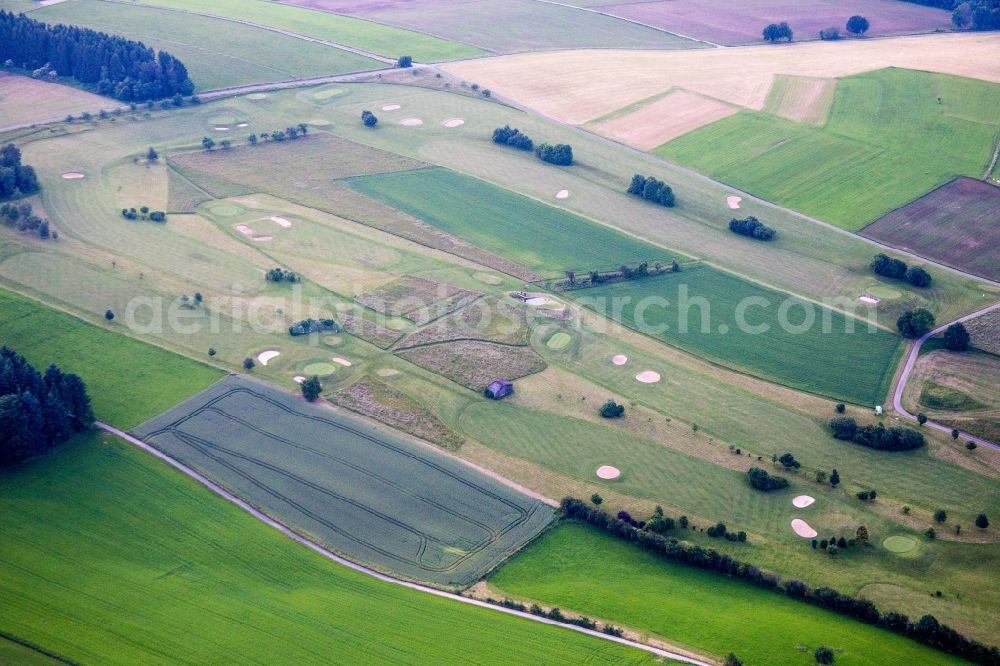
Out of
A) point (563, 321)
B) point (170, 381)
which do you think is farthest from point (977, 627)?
point (170, 381)

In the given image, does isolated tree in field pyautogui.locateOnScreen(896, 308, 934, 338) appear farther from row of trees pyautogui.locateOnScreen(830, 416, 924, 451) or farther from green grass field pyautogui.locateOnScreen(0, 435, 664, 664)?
green grass field pyautogui.locateOnScreen(0, 435, 664, 664)

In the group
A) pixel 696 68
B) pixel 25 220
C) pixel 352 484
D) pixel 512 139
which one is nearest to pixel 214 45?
pixel 512 139

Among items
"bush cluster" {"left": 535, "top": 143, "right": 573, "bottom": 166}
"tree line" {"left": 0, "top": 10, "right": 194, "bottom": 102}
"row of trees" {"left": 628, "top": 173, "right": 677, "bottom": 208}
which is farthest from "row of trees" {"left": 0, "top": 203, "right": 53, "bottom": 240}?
"row of trees" {"left": 628, "top": 173, "right": 677, "bottom": 208}

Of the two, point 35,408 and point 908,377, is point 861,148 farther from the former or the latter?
point 35,408

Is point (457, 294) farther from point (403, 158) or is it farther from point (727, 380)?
point (403, 158)

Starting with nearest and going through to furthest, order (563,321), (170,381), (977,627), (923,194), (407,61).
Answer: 1. (977,627)
2. (170,381)
3. (563,321)
4. (923,194)
5. (407,61)

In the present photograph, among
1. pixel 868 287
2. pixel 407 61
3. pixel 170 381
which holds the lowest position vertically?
pixel 170 381

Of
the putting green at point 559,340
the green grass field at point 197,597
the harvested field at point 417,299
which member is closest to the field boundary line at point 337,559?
the green grass field at point 197,597
